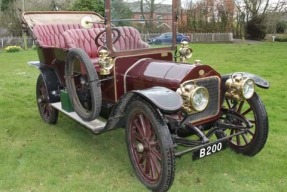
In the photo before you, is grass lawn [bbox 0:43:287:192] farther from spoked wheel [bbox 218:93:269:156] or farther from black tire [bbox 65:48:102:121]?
black tire [bbox 65:48:102:121]

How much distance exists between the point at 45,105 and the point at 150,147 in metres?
2.77

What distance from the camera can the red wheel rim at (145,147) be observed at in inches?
124

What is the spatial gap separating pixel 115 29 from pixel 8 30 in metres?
26.2

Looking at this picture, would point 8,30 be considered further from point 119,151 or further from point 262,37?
point 119,151

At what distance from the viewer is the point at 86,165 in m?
3.78

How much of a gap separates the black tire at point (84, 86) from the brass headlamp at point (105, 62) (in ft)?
0.30

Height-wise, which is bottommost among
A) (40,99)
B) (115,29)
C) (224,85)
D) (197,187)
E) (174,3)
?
(197,187)

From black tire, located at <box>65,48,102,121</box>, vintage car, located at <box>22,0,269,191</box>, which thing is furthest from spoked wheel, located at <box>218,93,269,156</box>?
black tire, located at <box>65,48,102,121</box>

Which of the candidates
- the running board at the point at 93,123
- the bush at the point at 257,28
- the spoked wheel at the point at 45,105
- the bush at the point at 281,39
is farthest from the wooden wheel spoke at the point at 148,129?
the bush at the point at 257,28

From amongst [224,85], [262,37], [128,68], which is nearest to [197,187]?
[224,85]

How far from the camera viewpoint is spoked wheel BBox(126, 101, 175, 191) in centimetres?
289

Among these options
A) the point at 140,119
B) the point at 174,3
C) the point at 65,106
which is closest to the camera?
the point at 140,119

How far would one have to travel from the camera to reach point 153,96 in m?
2.96

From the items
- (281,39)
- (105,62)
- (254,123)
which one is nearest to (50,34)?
(105,62)
